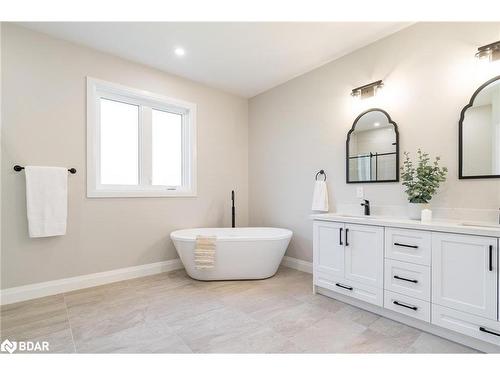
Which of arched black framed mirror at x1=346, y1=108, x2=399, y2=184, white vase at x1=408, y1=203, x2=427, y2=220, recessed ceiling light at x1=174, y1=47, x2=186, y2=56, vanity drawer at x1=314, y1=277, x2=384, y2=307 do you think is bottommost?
vanity drawer at x1=314, y1=277, x2=384, y2=307

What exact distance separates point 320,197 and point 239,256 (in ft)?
3.91

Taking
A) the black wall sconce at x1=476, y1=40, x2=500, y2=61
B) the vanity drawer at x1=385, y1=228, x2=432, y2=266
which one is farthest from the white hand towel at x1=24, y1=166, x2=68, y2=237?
the black wall sconce at x1=476, y1=40, x2=500, y2=61

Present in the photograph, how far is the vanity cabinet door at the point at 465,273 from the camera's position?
1526 mm

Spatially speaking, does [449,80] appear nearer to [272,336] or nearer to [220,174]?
[272,336]

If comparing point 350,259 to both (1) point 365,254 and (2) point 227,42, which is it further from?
(2) point 227,42

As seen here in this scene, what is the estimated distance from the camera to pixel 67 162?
102 inches

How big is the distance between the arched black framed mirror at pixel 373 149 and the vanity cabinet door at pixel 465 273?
880mm

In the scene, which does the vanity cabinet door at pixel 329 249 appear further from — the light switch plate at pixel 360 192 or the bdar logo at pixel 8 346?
the bdar logo at pixel 8 346

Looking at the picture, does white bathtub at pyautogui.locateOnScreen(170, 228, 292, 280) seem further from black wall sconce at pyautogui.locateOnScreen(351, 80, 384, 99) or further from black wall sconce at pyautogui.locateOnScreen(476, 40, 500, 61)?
black wall sconce at pyautogui.locateOnScreen(476, 40, 500, 61)

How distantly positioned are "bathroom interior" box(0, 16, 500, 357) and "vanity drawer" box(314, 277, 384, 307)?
14 mm

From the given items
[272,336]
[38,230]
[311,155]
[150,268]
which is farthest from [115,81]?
[272,336]

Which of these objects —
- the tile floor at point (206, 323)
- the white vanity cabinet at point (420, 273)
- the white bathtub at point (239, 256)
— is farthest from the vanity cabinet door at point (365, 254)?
the white bathtub at point (239, 256)

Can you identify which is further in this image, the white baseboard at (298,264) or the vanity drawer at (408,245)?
the white baseboard at (298,264)

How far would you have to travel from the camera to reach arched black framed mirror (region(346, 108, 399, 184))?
8.09 feet
